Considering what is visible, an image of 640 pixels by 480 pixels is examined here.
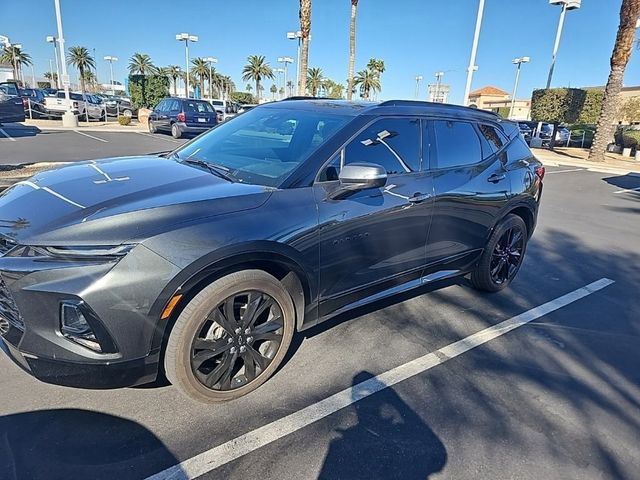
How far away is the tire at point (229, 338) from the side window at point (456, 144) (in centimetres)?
191

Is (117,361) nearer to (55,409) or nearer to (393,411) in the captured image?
(55,409)

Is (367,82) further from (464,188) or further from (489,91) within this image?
(464,188)

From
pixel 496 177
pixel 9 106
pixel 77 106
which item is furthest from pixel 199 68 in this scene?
pixel 496 177

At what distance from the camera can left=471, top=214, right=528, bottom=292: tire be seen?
427cm

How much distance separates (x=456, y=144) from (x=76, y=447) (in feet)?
11.5

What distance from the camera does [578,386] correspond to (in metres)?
2.98

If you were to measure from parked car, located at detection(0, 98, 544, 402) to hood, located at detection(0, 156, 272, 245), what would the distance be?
0.04 ft

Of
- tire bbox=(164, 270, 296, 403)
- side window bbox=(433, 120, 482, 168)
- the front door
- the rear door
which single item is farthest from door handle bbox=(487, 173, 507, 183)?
tire bbox=(164, 270, 296, 403)

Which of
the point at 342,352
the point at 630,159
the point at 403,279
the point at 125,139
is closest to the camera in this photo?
the point at 342,352

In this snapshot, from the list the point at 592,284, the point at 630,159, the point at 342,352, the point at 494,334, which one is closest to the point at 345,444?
the point at 342,352

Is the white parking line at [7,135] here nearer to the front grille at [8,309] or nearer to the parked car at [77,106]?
the parked car at [77,106]

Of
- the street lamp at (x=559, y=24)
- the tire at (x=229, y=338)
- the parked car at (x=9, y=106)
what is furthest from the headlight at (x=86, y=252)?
the street lamp at (x=559, y=24)

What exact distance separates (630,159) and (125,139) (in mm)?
24724

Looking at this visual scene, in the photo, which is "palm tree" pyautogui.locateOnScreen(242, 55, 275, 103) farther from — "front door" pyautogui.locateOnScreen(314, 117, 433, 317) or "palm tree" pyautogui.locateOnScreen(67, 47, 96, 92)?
"front door" pyautogui.locateOnScreen(314, 117, 433, 317)
